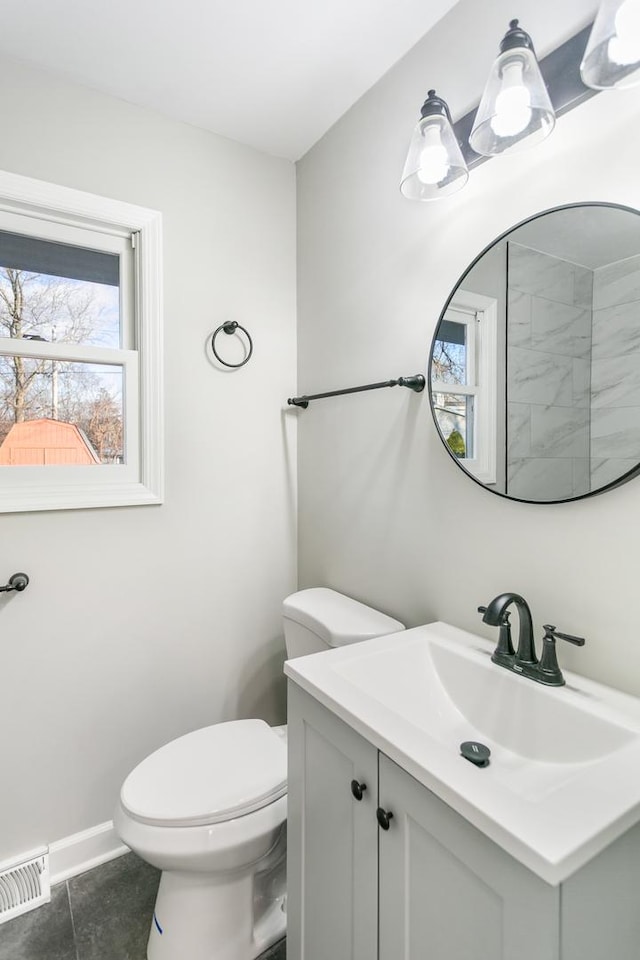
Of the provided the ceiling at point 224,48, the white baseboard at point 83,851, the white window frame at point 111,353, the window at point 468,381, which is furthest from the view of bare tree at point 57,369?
the white baseboard at point 83,851

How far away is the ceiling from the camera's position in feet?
4.23

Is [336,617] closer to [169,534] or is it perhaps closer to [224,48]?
[169,534]

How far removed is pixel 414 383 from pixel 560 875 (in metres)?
1.12

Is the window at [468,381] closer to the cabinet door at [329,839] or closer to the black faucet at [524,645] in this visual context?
the black faucet at [524,645]

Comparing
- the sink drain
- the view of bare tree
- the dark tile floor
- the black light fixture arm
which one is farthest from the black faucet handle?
the view of bare tree

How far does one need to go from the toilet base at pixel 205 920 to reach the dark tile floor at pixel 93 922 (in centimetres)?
8

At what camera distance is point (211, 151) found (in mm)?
1762

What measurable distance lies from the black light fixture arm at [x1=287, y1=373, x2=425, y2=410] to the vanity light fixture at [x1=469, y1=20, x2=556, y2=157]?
1.83 feet

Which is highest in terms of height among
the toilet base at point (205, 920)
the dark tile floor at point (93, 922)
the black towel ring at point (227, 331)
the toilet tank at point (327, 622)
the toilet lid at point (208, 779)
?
the black towel ring at point (227, 331)

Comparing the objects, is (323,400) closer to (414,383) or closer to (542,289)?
(414,383)

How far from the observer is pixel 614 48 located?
2.69 feet

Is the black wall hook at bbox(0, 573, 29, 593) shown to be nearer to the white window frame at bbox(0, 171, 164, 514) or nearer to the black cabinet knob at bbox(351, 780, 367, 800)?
the white window frame at bbox(0, 171, 164, 514)

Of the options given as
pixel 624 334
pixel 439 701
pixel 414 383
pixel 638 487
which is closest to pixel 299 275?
pixel 414 383

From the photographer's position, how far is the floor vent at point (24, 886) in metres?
1.40
